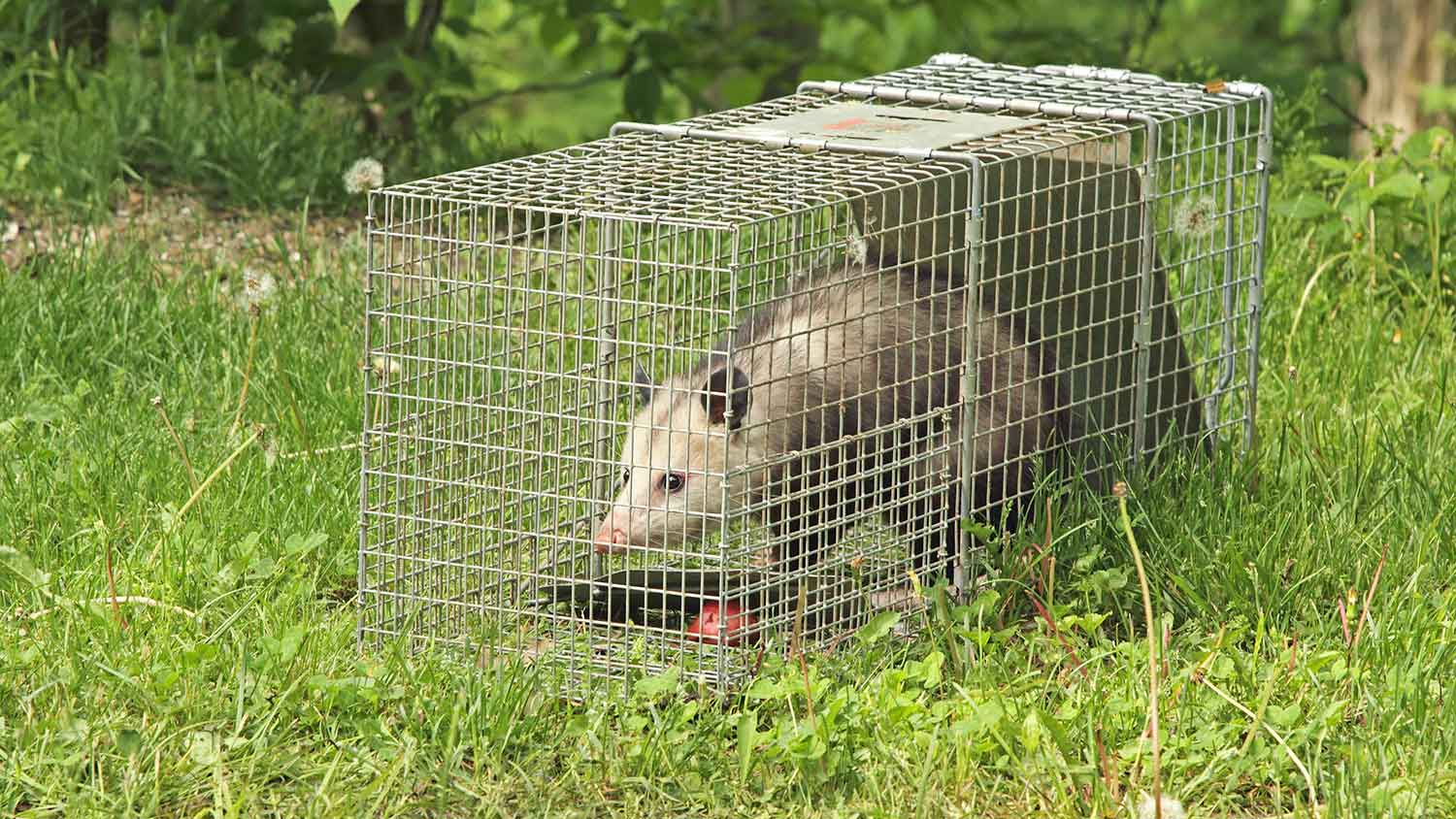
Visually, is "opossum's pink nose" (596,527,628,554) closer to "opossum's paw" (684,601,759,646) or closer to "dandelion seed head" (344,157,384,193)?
"opossum's paw" (684,601,759,646)

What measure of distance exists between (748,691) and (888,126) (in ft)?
4.28

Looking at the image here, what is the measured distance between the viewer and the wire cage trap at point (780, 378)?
3.65m

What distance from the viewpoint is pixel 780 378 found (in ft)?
11.3

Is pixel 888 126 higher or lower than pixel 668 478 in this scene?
higher

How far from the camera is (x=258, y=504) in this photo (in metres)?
4.30

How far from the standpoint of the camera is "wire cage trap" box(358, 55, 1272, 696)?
365 cm

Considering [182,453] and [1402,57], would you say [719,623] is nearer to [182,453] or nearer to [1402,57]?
[182,453]

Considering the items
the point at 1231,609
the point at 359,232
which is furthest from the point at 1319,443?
the point at 359,232

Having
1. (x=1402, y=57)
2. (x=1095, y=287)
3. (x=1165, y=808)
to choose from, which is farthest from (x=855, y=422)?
(x=1402, y=57)

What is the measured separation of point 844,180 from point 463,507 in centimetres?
97

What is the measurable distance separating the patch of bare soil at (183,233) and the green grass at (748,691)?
1119 millimetres

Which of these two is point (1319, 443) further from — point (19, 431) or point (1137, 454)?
point (19, 431)

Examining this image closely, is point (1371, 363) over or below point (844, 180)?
below

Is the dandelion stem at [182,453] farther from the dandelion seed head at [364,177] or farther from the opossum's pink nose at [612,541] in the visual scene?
the opossum's pink nose at [612,541]
